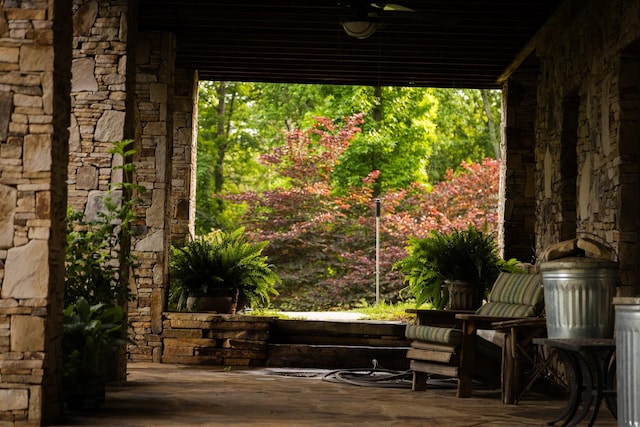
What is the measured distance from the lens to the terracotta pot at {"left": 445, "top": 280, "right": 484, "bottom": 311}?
9555mm

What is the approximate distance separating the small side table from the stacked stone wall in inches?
55.4

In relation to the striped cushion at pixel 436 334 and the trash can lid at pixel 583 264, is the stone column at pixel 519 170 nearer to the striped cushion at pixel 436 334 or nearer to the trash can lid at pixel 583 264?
the striped cushion at pixel 436 334

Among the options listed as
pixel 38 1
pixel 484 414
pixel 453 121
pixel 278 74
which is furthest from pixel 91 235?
pixel 453 121

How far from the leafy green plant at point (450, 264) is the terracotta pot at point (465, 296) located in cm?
7

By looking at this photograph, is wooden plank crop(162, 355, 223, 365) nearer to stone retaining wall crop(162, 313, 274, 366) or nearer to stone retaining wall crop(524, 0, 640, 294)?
stone retaining wall crop(162, 313, 274, 366)

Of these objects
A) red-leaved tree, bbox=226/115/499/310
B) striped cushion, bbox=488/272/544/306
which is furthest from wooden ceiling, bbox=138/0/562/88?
red-leaved tree, bbox=226/115/499/310

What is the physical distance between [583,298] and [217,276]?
203 inches

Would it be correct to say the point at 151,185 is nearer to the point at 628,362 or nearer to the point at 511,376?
the point at 511,376

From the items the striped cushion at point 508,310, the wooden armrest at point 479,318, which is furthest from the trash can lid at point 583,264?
the striped cushion at point 508,310

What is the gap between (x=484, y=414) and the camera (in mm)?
6426

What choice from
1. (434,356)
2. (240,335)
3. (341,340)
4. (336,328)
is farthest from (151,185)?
(434,356)

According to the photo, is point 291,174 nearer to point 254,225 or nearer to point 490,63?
point 254,225

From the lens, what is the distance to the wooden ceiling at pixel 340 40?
8945 millimetres

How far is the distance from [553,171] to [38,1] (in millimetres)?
5324
